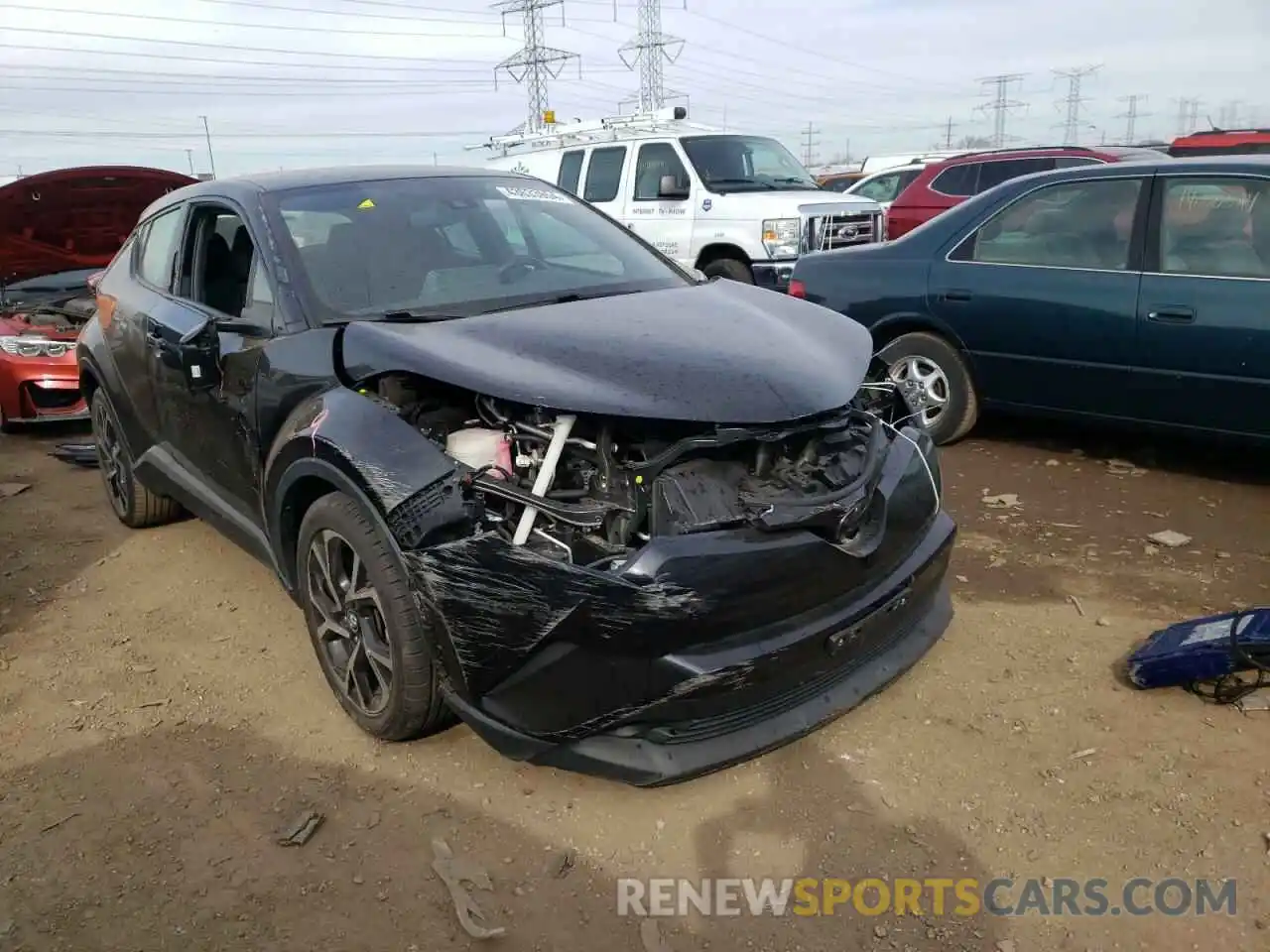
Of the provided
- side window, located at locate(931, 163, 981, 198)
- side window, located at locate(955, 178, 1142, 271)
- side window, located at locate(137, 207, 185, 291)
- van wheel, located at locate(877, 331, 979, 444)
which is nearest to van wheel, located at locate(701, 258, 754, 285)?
side window, located at locate(931, 163, 981, 198)

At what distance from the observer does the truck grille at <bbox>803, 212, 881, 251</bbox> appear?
365 inches

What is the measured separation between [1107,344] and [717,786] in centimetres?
334

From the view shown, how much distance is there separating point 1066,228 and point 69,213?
6768mm

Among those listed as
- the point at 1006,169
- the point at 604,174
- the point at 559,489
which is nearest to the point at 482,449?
the point at 559,489

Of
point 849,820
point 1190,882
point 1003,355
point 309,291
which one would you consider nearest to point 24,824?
point 309,291

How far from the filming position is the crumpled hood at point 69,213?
→ 657 centimetres

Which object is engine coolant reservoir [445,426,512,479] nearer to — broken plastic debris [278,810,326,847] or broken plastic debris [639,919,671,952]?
broken plastic debris [278,810,326,847]

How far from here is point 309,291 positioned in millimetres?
3213

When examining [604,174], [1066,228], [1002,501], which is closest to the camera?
[1002,501]

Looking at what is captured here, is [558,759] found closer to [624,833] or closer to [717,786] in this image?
[624,833]

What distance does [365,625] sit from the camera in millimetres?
2871

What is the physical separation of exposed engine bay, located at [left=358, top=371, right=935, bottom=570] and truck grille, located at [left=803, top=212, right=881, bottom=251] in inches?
268

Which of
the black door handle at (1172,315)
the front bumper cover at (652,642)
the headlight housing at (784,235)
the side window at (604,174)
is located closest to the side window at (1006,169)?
the headlight housing at (784,235)

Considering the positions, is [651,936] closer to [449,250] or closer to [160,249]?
[449,250]
